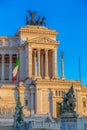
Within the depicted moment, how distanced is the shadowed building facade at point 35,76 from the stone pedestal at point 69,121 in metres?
34.2

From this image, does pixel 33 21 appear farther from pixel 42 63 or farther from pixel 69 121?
pixel 69 121

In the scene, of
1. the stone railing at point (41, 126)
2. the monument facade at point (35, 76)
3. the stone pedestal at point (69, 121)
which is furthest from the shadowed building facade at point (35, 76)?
the stone pedestal at point (69, 121)

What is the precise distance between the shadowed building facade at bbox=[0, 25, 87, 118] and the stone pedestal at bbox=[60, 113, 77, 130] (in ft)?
112

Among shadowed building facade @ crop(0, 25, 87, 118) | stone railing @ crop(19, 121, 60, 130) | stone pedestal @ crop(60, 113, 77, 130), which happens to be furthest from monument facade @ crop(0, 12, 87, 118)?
stone pedestal @ crop(60, 113, 77, 130)

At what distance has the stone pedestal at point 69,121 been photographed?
33812 mm

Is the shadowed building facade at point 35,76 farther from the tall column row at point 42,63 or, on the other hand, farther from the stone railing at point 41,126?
the stone railing at point 41,126

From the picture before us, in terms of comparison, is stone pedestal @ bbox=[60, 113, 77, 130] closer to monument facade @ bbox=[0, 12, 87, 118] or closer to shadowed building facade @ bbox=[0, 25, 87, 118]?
shadowed building facade @ bbox=[0, 25, 87, 118]

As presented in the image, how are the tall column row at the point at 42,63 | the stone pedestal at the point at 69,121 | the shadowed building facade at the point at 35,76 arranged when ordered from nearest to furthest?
the stone pedestal at the point at 69,121 < the shadowed building facade at the point at 35,76 < the tall column row at the point at 42,63

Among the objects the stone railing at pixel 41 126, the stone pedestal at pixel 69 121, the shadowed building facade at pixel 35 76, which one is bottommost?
the stone railing at pixel 41 126

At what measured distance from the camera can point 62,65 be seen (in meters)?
89.1

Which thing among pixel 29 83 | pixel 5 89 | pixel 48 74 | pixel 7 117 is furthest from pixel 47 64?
pixel 7 117

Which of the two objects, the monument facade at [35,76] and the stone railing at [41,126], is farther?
the monument facade at [35,76]

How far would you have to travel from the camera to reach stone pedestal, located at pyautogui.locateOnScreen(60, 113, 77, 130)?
111 ft

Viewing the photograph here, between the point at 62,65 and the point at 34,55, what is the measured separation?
6.57 m
